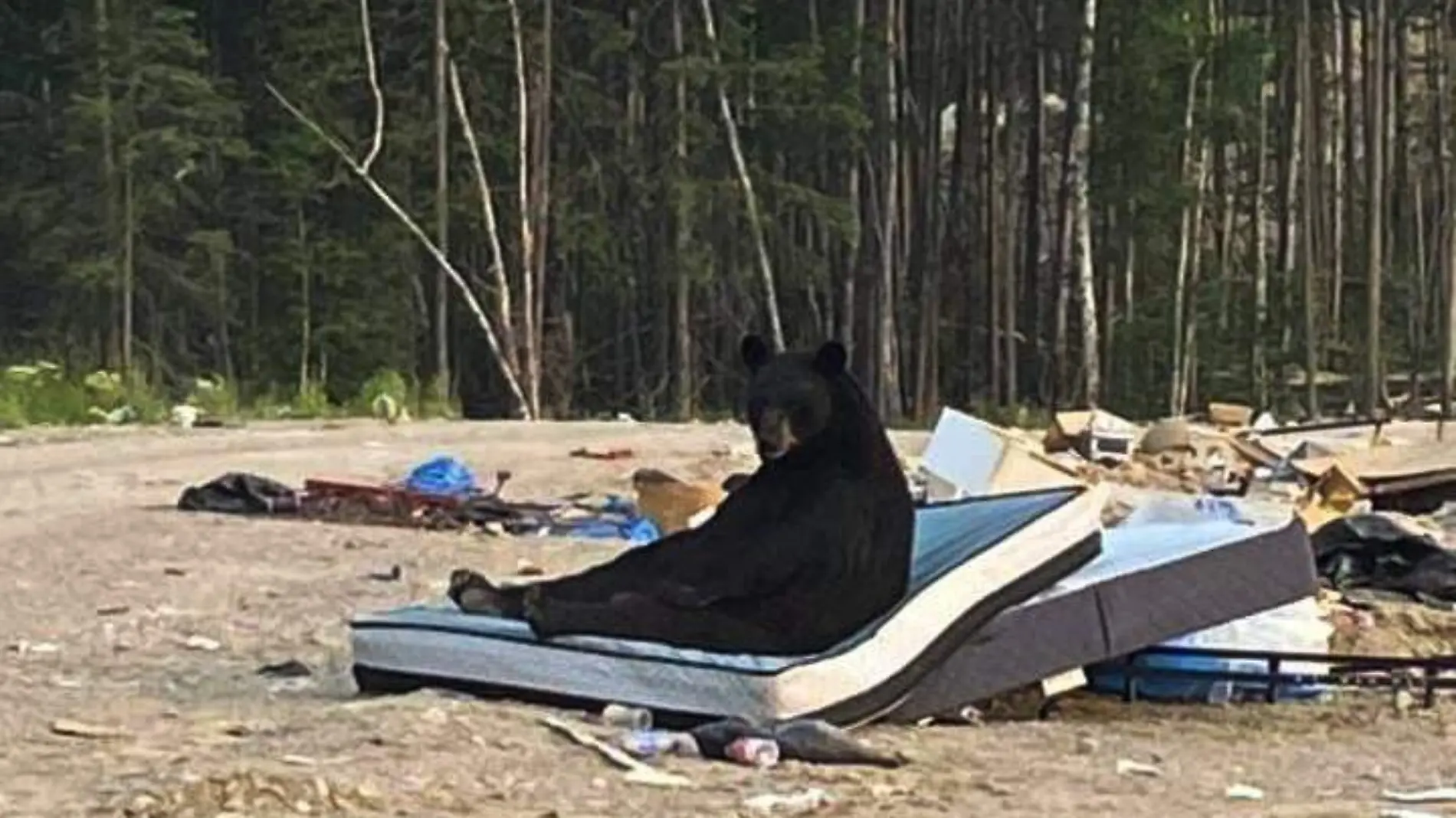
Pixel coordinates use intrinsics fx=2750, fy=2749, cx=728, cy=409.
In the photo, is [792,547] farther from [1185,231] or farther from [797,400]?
[1185,231]

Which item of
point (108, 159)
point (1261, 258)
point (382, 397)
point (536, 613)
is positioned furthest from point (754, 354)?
point (1261, 258)

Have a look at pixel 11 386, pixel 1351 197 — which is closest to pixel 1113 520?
pixel 11 386

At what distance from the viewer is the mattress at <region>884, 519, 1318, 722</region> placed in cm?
769

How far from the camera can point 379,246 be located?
A: 111 ft

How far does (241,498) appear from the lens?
1398cm

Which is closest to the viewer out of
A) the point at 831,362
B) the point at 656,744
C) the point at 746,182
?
the point at 656,744

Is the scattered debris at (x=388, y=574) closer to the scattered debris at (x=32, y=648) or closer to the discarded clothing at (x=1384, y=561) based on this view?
the scattered debris at (x=32, y=648)

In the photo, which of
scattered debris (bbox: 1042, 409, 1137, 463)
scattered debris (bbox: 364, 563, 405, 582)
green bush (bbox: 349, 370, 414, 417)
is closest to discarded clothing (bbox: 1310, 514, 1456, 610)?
scattered debris (bbox: 364, 563, 405, 582)

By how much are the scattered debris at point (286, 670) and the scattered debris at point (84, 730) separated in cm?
121

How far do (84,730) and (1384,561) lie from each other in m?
5.91

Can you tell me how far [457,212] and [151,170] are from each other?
3.79 m

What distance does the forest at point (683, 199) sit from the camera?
31.9 m

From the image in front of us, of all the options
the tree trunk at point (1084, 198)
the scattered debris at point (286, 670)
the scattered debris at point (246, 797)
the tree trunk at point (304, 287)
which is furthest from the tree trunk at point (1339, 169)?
the scattered debris at point (246, 797)

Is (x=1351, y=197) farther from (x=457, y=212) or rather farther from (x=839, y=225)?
(x=457, y=212)
